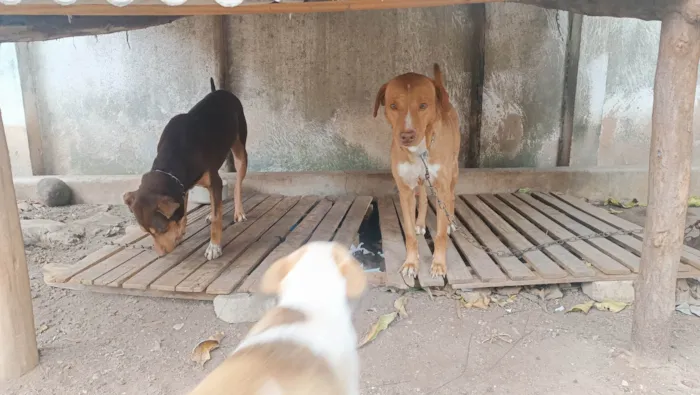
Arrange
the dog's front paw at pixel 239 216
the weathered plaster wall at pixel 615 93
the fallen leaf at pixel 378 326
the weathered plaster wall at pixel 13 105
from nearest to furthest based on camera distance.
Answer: the fallen leaf at pixel 378 326 < the dog's front paw at pixel 239 216 < the weathered plaster wall at pixel 615 93 < the weathered plaster wall at pixel 13 105

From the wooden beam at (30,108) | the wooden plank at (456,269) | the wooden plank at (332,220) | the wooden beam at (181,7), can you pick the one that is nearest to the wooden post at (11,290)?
the wooden beam at (181,7)

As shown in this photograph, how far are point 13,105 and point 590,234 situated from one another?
7.48m

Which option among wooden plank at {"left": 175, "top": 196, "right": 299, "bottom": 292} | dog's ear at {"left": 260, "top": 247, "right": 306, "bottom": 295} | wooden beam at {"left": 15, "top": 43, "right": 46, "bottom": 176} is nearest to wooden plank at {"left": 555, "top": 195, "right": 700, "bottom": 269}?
dog's ear at {"left": 260, "top": 247, "right": 306, "bottom": 295}

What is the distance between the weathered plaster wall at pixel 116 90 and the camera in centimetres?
643

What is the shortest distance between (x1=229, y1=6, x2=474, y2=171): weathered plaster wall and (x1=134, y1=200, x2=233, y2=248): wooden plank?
4.07 ft

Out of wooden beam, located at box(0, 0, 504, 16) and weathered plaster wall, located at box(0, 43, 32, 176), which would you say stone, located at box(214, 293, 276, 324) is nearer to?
wooden beam, located at box(0, 0, 504, 16)

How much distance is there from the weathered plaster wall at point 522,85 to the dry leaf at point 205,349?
15.0 ft

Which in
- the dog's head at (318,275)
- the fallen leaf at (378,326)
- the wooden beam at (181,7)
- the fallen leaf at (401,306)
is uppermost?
the wooden beam at (181,7)

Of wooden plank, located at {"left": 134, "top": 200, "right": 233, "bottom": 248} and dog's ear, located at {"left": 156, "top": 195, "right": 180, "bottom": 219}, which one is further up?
dog's ear, located at {"left": 156, "top": 195, "right": 180, "bottom": 219}

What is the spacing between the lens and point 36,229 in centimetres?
509

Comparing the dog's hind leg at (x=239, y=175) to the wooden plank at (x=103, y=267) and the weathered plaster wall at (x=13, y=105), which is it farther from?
the weathered plaster wall at (x=13, y=105)

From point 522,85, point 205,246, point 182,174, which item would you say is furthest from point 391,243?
point 522,85

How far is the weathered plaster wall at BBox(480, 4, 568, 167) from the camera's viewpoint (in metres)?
6.12

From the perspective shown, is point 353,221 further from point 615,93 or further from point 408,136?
point 615,93
